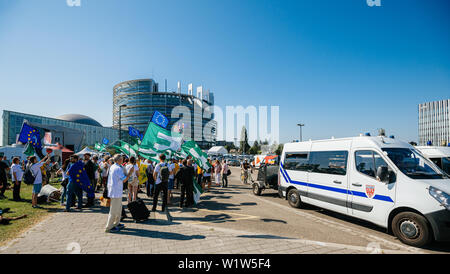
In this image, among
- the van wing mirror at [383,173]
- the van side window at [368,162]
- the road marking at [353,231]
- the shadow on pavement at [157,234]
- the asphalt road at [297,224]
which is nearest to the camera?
the road marking at [353,231]

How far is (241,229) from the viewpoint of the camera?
563 cm

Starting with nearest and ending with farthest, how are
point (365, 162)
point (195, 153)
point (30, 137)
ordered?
1. point (365, 162)
2. point (195, 153)
3. point (30, 137)

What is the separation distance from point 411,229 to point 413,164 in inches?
57.3

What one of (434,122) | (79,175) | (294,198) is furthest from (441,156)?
(434,122)

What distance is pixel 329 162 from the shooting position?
676 centimetres

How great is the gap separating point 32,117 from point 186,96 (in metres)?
63.8

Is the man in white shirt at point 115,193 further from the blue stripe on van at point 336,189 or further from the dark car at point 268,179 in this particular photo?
the dark car at point 268,179

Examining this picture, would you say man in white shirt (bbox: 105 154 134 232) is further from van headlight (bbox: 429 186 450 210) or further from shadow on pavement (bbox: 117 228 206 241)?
van headlight (bbox: 429 186 450 210)

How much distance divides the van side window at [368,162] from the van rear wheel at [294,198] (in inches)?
108

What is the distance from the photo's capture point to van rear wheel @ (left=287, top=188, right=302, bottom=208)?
7.96m

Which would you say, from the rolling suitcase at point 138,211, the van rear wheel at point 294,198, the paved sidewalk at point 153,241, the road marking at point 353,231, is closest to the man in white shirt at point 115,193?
the paved sidewalk at point 153,241

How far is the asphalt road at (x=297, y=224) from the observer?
4715 mm

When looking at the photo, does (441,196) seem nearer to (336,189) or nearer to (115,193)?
(336,189)
